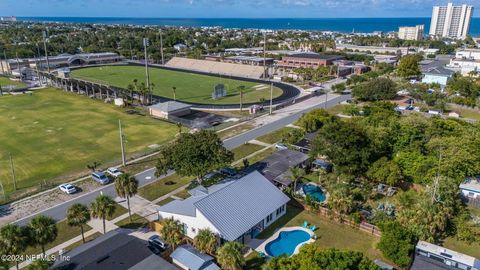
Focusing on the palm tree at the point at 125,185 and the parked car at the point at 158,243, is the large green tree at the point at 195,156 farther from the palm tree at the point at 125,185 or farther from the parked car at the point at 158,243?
the parked car at the point at 158,243

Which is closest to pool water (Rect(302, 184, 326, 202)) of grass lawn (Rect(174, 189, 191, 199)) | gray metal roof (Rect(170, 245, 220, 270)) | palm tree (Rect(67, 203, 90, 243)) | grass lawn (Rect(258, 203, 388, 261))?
grass lawn (Rect(258, 203, 388, 261))

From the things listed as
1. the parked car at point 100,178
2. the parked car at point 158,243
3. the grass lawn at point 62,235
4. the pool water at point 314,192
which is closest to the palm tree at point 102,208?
the parked car at point 158,243

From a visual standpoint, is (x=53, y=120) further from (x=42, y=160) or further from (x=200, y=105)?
(x=200, y=105)

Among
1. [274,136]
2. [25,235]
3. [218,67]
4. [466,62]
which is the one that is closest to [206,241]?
[25,235]

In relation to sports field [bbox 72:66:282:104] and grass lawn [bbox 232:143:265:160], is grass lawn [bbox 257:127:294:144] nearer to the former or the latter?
grass lawn [bbox 232:143:265:160]

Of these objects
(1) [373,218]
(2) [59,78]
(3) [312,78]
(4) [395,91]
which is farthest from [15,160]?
(3) [312,78]

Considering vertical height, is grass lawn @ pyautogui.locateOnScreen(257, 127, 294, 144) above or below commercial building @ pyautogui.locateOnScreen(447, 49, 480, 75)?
below
